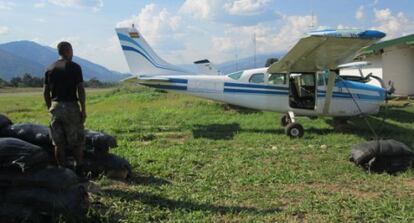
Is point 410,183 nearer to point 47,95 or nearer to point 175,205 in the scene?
point 175,205

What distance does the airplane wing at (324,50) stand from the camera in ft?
29.1

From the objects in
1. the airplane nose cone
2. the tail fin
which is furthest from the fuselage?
the airplane nose cone

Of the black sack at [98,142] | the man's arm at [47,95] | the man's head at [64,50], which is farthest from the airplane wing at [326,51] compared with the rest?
the man's arm at [47,95]

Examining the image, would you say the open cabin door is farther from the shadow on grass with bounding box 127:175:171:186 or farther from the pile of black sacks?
the pile of black sacks

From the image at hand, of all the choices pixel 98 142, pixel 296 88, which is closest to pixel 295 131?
pixel 296 88

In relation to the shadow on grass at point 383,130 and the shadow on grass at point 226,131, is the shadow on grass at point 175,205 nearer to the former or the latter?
the shadow on grass at point 226,131

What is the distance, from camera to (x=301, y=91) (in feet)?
38.3

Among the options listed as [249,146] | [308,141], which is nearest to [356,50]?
Answer: [308,141]

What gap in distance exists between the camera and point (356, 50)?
9.98 m

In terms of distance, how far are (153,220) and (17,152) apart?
148 cm

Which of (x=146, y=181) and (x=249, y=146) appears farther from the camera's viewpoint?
(x=249, y=146)

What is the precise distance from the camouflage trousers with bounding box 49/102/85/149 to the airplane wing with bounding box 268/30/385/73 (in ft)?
18.2

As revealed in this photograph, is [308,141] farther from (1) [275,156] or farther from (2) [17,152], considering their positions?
(2) [17,152]

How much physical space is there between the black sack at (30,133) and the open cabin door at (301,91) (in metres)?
7.47
